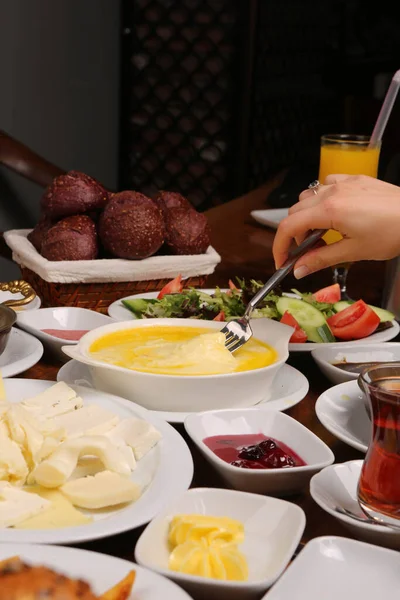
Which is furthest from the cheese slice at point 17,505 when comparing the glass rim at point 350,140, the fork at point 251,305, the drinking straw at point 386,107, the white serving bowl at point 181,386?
the glass rim at point 350,140

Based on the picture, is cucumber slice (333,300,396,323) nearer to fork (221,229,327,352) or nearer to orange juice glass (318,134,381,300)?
fork (221,229,327,352)

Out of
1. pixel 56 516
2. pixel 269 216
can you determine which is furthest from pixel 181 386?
pixel 269 216

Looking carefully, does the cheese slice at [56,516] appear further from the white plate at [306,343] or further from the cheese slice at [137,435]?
the white plate at [306,343]

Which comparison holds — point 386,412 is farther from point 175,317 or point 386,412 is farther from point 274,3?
point 274,3

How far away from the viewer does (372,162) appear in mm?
2395

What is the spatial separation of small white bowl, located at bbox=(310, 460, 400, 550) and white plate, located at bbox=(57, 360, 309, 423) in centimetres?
23

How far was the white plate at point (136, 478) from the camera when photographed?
94cm

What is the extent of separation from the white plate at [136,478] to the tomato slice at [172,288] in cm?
56

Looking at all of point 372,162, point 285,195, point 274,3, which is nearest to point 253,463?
point 372,162

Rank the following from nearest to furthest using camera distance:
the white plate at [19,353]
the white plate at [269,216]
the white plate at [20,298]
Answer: the white plate at [19,353], the white plate at [20,298], the white plate at [269,216]

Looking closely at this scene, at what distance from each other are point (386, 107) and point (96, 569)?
62.5 inches

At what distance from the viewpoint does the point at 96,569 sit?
0.84 metres

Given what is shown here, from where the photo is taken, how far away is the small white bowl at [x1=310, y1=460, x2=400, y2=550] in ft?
3.26

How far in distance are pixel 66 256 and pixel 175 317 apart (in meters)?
0.35
